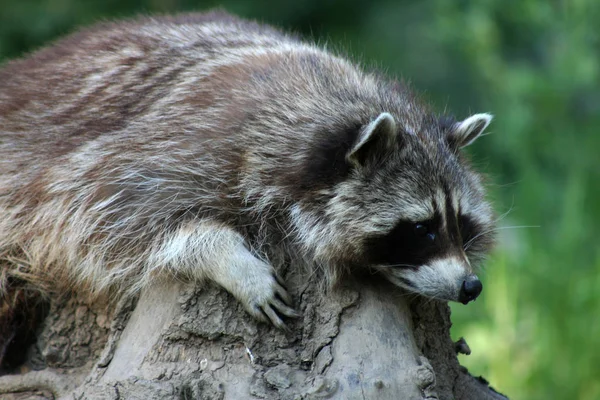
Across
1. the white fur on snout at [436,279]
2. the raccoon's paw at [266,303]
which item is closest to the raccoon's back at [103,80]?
the raccoon's paw at [266,303]

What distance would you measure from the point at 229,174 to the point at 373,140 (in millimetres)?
612

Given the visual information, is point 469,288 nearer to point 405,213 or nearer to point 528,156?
point 405,213

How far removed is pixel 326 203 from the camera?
389 cm

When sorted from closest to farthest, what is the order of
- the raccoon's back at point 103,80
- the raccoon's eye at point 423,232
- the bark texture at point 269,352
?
the bark texture at point 269,352, the raccoon's eye at point 423,232, the raccoon's back at point 103,80

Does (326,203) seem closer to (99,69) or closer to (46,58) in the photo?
(99,69)

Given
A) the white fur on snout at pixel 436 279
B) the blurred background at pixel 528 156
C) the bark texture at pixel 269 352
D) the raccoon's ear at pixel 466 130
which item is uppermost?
the raccoon's ear at pixel 466 130

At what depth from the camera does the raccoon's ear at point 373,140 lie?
3789mm

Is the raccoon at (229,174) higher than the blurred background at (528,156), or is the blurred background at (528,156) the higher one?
the raccoon at (229,174)

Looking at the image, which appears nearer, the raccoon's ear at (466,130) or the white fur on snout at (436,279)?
the white fur on snout at (436,279)

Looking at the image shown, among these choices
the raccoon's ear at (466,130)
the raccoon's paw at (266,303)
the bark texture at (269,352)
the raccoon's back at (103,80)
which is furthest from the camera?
the raccoon's back at (103,80)

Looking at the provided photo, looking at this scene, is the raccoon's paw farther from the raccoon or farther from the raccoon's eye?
the raccoon's eye

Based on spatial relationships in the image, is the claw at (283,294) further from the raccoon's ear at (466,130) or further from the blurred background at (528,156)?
the blurred background at (528,156)

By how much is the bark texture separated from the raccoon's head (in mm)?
127

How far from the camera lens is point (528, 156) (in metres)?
7.02
